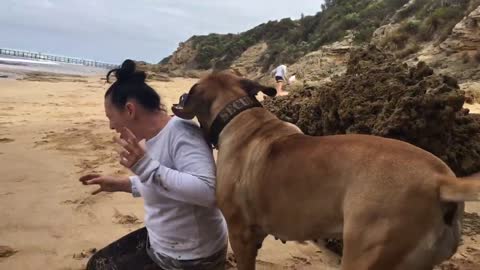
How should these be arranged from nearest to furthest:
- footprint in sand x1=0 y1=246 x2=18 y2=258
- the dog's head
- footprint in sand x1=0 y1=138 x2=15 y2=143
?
the dog's head
footprint in sand x1=0 y1=246 x2=18 y2=258
footprint in sand x1=0 y1=138 x2=15 y2=143

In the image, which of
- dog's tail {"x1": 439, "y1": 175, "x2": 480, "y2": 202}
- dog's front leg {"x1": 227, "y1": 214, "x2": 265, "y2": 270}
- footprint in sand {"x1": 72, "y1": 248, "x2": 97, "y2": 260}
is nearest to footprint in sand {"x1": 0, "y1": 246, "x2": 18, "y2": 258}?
footprint in sand {"x1": 72, "y1": 248, "x2": 97, "y2": 260}

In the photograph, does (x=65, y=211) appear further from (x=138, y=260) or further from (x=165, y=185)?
(x=165, y=185)

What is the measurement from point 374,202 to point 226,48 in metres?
61.1

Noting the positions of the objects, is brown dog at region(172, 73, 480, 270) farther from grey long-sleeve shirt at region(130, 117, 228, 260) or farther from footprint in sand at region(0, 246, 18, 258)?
footprint in sand at region(0, 246, 18, 258)

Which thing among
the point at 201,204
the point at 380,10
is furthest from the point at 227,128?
the point at 380,10

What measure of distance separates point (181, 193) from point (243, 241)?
1.44 feet

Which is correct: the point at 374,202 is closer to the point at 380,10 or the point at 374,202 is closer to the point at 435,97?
the point at 435,97

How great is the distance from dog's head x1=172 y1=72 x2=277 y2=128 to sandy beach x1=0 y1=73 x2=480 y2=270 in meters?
0.93

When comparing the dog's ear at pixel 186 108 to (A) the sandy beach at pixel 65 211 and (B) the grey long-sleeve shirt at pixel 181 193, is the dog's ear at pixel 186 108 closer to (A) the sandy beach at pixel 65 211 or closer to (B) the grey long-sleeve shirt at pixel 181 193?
(B) the grey long-sleeve shirt at pixel 181 193

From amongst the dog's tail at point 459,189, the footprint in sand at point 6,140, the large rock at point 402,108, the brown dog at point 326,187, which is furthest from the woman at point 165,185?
the footprint in sand at point 6,140

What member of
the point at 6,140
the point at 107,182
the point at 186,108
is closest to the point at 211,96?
the point at 186,108

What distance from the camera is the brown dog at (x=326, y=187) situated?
91.9 inches

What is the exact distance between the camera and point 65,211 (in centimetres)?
515

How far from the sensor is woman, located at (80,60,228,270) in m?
3.03
